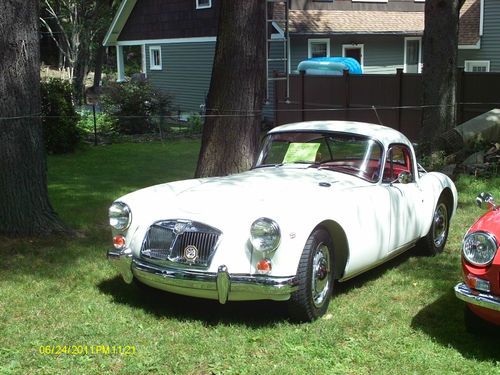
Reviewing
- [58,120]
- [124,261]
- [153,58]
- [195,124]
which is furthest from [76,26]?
[124,261]

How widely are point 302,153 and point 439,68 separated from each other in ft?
20.5

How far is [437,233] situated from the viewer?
6.85 metres

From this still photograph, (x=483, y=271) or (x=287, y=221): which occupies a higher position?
(x=287, y=221)

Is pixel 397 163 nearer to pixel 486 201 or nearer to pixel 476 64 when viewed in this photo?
pixel 486 201

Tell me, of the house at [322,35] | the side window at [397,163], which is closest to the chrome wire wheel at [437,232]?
the side window at [397,163]

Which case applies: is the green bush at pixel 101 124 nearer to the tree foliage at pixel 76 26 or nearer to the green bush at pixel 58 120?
the green bush at pixel 58 120

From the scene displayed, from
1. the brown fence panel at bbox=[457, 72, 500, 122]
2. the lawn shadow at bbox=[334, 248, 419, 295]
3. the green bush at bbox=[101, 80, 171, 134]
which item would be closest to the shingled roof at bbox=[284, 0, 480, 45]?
the green bush at bbox=[101, 80, 171, 134]

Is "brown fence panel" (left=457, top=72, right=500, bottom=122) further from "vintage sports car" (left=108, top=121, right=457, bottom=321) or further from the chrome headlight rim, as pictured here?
the chrome headlight rim

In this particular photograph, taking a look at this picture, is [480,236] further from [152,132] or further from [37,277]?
[152,132]

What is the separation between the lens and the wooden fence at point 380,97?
14070 millimetres

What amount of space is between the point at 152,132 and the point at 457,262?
13.7 m

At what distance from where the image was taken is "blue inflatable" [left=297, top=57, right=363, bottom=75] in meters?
19.5

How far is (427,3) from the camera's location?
11.4 meters

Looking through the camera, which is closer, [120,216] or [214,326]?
[214,326]
